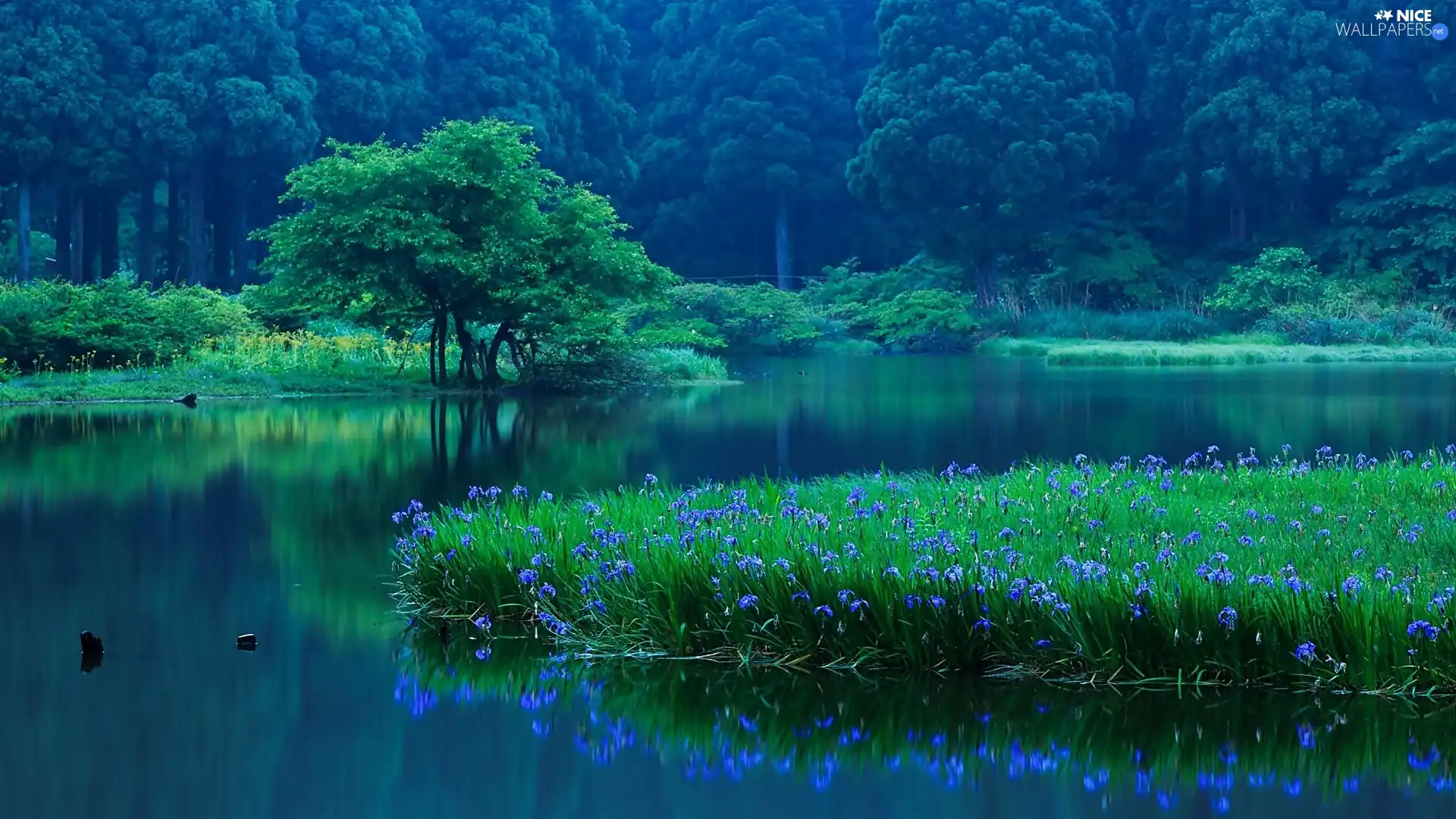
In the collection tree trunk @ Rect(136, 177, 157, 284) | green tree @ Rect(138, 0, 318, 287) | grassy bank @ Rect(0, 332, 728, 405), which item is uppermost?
green tree @ Rect(138, 0, 318, 287)

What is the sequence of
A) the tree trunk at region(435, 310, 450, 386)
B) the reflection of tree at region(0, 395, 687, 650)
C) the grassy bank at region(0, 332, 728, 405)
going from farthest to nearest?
the tree trunk at region(435, 310, 450, 386) < the grassy bank at region(0, 332, 728, 405) < the reflection of tree at region(0, 395, 687, 650)

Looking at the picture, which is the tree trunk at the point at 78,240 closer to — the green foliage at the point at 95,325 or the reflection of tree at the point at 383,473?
the green foliage at the point at 95,325

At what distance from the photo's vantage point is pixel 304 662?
7.50 metres

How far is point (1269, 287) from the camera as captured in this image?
1613 inches

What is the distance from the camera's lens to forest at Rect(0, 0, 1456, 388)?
3969 centimetres

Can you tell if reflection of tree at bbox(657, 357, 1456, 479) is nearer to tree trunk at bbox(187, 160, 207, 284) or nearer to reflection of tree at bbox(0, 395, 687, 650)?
reflection of tree at bbox(0, 395, 687, 650)

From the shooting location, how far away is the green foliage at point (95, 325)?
23.9 metres

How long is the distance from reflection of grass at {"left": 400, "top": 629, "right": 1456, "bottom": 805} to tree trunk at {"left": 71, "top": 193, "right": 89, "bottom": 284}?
3727 cm

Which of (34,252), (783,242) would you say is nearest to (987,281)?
(783,242)

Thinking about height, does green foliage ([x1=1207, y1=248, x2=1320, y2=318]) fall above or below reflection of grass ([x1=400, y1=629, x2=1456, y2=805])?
above

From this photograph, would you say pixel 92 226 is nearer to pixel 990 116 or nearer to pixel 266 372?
pixel 266 372

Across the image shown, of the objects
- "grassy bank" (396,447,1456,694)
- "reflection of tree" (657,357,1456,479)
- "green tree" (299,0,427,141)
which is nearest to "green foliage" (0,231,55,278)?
"green tree" (299,0,427,141)

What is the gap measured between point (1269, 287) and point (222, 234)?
27.9m

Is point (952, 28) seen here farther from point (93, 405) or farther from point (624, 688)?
point (624, 688)
